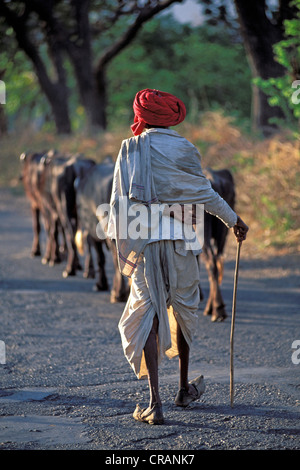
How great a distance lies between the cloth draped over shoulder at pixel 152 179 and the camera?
4.64 metres

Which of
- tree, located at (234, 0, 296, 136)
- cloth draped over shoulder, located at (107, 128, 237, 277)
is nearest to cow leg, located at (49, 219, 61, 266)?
tree, located at (234, 0, 296, 136)

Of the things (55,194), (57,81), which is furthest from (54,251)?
(57,81)

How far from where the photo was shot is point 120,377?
5.62 metres

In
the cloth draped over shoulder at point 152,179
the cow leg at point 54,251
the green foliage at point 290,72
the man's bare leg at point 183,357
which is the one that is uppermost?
the green foliage at point 290,72

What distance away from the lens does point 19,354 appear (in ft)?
20.9

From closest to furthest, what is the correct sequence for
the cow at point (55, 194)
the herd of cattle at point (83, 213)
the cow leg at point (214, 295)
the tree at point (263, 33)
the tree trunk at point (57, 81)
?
the cow leg at point (214, 295), the herd of cattle at point (83, 213), the cow at point (55, 194), the tree at point (263, 33), the tree trunk at point (57, 81)

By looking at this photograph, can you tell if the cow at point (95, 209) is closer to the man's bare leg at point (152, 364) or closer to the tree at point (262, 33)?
the man's bare leg at point (152, 364)

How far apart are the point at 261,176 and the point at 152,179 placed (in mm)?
7631

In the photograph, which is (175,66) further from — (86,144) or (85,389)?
(85,389)

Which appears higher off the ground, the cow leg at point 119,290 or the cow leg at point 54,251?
the cow leg at point 54,251

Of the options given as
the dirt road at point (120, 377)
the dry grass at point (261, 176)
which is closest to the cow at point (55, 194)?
the dirt road at point (120, 377)

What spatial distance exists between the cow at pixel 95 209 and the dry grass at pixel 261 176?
112 inches

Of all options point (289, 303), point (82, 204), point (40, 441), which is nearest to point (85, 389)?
point (40, 441)

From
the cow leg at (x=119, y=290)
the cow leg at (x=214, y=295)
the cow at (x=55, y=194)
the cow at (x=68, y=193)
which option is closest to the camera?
the cow leg at (x=214, y=295)
